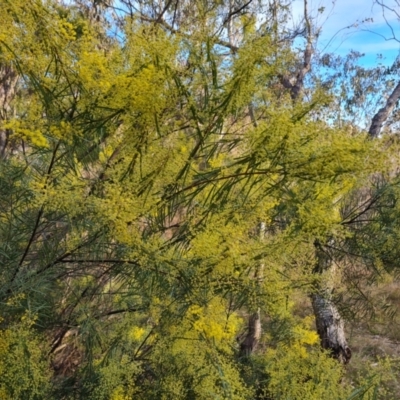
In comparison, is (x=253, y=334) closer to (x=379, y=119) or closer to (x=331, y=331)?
(x=331, y=331)

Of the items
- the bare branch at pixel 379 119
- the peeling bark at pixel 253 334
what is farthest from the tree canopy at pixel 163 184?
the bare branch at pixel 379 119

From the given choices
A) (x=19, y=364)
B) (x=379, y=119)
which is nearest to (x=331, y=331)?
(x=379, y=119)

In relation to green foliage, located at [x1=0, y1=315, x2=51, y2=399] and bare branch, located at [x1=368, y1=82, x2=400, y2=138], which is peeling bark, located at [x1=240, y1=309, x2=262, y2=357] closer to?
bare branch, located at [x1=368, y1=82, x2=400, y2=138]

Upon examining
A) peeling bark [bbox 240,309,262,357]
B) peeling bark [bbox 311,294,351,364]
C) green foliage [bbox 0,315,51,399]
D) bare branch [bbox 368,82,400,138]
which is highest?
bare branch [bbox 368,82,400,138]

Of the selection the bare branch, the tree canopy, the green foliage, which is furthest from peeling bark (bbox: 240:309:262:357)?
the green foliage

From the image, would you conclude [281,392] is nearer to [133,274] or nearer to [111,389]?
[111,389]

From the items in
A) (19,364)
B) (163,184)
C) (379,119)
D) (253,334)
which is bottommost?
(19,364)

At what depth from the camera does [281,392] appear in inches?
98.0

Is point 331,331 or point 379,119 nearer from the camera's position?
point 331,331

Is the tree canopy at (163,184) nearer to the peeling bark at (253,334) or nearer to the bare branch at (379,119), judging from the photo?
the peeling bark at (253,334)

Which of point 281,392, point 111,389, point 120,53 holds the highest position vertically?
point 120,53

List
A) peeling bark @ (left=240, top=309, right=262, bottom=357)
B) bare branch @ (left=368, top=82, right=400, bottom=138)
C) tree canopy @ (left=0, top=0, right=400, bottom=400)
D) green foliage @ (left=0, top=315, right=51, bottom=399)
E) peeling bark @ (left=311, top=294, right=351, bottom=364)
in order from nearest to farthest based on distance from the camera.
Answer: tree canopy @ (left=0, top=0, right=400, bottom=400) → green foliage @ (left=0, top=315, right=51, bottom=399) → peeling bark @ (left=311, top=294, right=351, bottom=364) → peeling bark @ (left=240, top=309, right=262, bottom=357) → bare branch @ (left=368, top=82, right=400, bottom=138)

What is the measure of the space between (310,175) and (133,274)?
865 mm

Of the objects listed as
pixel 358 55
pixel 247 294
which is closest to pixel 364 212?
pixel 247 294
